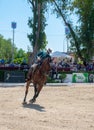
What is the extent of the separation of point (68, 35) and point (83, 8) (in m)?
3.75

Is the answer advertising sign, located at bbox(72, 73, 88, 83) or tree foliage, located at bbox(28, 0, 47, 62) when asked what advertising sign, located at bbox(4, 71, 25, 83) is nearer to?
advertising sign, located at bbox(72, 73, 88, 83)

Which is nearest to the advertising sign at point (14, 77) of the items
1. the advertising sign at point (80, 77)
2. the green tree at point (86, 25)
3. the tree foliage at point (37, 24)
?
the advertising sign at point (80, 77)

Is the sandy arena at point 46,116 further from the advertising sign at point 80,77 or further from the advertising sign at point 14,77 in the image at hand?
the advertising sign at point 80,77

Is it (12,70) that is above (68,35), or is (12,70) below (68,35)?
below

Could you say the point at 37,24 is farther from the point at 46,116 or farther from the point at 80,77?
the point at 46,116

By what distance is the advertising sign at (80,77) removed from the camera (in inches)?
1430

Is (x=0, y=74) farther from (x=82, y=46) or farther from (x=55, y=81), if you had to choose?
(x=82, y=46)

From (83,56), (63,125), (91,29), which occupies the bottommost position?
(63,125)

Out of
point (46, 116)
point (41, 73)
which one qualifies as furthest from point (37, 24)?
point (46, 116)

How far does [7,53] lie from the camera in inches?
4427

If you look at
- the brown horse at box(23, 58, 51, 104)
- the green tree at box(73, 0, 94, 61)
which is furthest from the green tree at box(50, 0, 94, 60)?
the brown horse at box(23, 58, 51, 104)

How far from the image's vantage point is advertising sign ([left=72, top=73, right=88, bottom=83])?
36.3m

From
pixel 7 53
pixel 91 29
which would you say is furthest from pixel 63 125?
pixel 7 53

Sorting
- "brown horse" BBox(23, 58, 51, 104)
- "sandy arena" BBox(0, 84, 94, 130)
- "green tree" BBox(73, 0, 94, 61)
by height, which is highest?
Result: "green tree" BBox(73, 0, 94, 61)
